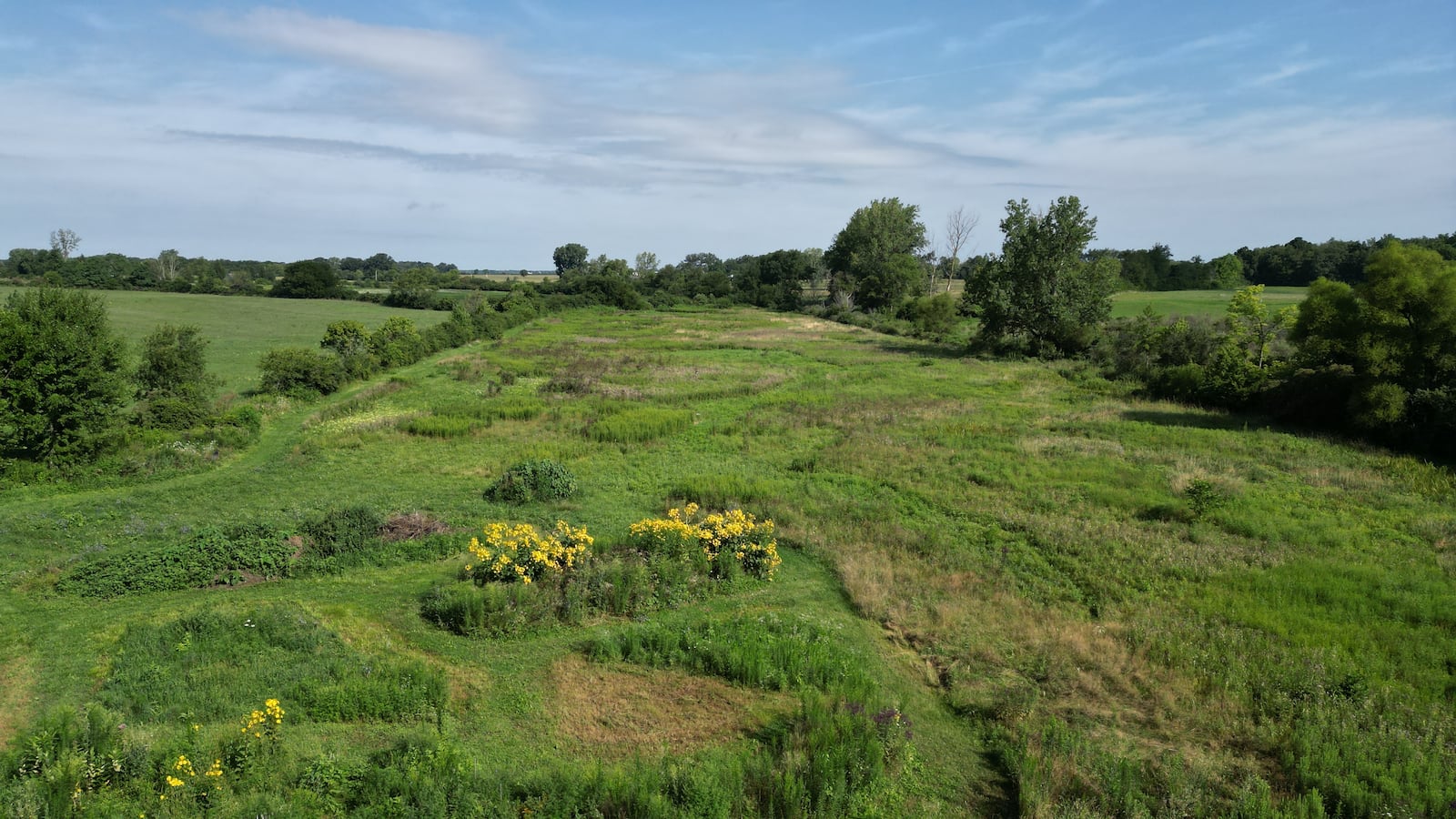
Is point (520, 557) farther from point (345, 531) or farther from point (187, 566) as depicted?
point (187, 566)

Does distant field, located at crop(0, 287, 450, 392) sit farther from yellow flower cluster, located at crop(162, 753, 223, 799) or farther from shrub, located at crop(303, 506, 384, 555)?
yellow flower cluster, located at crop(162, 753, 223, 799)

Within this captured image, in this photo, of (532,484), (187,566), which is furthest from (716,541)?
(187,566)

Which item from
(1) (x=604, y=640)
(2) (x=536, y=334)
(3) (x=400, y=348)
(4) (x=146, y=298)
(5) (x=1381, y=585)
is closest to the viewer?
(1) (x=604, y=640)

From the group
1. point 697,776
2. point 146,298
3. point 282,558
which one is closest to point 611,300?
point 146,298

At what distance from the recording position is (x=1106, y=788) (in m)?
7.39

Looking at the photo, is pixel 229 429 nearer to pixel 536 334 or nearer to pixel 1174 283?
pixel 536 334

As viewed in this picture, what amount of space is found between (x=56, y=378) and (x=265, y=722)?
52.8 feet

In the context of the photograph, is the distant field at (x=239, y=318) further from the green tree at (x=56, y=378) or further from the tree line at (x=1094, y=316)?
the green tree at (x=56, y=378)

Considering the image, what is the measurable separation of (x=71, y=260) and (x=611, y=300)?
7144 centimetres

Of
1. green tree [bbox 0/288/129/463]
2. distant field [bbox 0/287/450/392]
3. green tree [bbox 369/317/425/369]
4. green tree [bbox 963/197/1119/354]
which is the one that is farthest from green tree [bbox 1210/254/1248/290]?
green tree [bbox 0/288/129/463]

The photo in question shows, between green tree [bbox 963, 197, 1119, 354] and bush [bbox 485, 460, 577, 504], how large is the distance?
36.8m

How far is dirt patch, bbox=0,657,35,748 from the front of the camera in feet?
25.7

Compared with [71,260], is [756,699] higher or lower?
lower

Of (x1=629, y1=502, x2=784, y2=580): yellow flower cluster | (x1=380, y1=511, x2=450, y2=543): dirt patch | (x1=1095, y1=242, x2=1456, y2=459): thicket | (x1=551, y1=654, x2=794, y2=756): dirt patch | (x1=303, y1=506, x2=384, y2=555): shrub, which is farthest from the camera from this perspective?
(x1=1095, y1=242, x2=1456, y2=459): thicket
